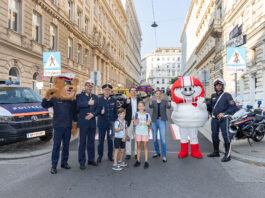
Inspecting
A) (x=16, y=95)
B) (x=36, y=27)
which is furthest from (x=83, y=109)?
(x=36, y=27)

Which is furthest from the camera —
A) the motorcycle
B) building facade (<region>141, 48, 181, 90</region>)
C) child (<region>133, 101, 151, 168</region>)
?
building facade (<region>141, 48, 181, 90</region>)

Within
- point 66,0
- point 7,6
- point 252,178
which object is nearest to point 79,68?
point 66,0

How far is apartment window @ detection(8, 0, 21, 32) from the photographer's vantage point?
46.3ft

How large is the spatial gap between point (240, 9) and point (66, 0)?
1679 centimetres

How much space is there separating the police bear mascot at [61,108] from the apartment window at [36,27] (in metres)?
14.0

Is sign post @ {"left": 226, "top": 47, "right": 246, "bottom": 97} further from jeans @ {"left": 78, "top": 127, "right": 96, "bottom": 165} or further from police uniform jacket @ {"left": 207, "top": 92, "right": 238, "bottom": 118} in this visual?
jeans @ {"left": 78, "top": 127, "right": 96, "bottom": 165}

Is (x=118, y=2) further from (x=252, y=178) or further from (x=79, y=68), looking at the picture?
(x=252, y=178)

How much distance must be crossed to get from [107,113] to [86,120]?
0.60m

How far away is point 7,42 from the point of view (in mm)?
13102

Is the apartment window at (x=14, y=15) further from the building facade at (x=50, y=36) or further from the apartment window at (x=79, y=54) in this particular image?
the apartment window at (x=79, y=54)

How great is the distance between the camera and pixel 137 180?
13.1 feet

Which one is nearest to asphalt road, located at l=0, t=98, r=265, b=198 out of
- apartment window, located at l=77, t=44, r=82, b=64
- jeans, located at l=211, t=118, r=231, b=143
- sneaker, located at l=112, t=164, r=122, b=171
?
sneaker, located at l=112, t=164, r=122, b=171

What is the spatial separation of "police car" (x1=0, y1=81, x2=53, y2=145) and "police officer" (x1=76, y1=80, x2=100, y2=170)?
197 centimetres

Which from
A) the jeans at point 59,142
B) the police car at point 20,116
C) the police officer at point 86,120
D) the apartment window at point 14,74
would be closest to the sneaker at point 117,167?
the police officer at point 86,120
